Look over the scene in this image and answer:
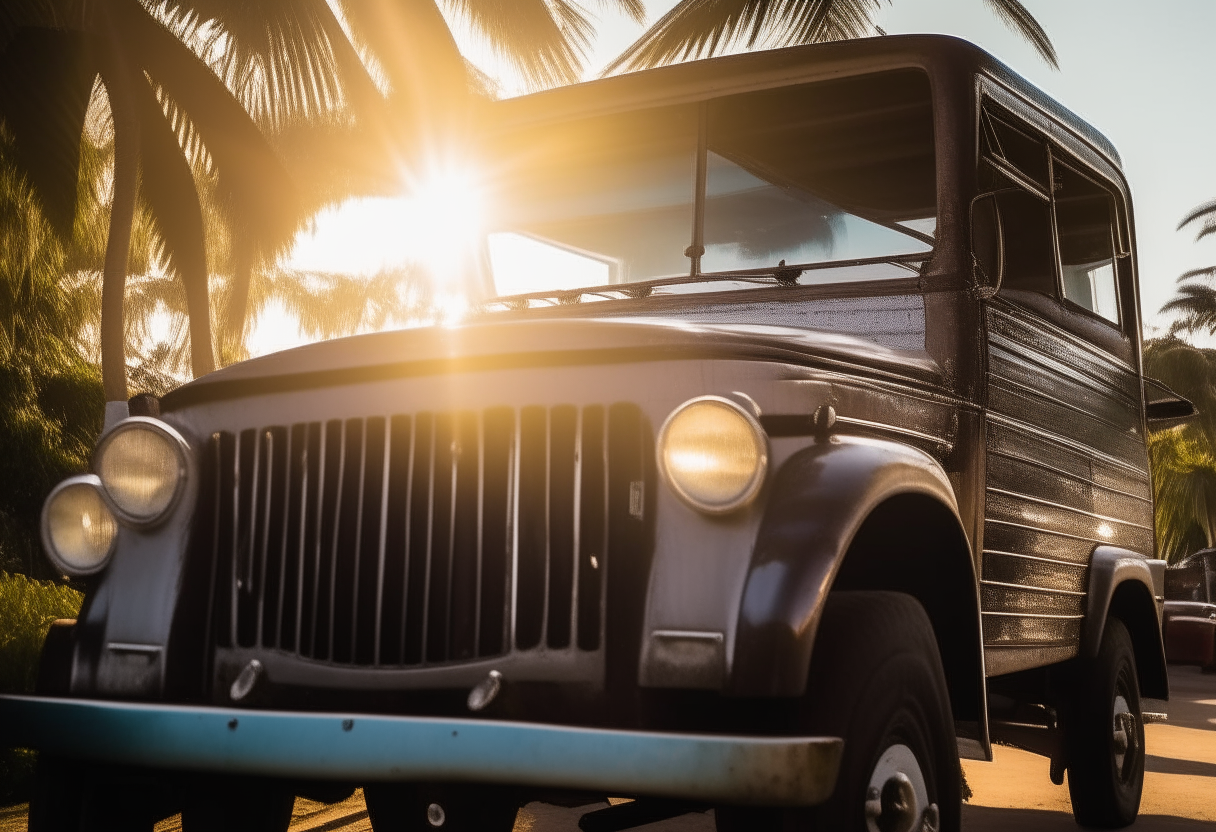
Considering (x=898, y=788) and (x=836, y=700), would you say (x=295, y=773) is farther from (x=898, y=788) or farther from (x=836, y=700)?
Result: (x=898, y=788)

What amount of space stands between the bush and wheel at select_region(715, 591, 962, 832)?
3493mm

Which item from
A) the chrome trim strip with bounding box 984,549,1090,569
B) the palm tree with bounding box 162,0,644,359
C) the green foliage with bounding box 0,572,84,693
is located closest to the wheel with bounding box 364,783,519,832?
the chrome trim strip with bounding box 984,549,1090,569

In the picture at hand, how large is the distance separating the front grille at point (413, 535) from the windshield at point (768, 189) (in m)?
1.50

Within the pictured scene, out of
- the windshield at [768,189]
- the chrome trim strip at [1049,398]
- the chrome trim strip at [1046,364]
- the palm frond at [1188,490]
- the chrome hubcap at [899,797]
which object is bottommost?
the chrome hubcap at [899,797]

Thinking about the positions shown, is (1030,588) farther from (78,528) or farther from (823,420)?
(78,528)

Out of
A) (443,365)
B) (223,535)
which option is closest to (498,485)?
(443,365)

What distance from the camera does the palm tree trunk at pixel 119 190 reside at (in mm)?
13609

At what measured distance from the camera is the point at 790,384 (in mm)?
2928

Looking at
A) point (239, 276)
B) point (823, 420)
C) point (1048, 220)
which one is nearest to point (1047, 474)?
point (1048, 220)

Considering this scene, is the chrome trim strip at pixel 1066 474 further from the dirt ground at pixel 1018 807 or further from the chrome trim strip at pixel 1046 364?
the dirt ground at pixel 1018 807

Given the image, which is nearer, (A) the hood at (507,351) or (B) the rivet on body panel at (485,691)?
(B) the rivet on body panel at (485,691)

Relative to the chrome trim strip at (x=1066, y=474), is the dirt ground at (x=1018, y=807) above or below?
below

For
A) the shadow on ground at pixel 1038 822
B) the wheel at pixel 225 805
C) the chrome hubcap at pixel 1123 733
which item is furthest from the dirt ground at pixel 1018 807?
the wheel at pixel 225 805

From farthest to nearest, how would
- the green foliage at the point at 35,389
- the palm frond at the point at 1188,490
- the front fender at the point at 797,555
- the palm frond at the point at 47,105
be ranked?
the palm frond at the point at 1188,490, the green foliage at the point at 35,389, the palm frond at the point at 47,105, the front fender at the point at 797,555
